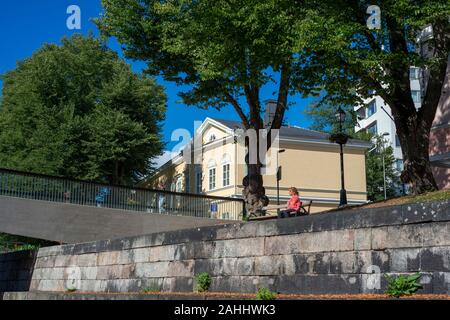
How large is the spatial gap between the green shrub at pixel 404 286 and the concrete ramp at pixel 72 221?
60.0ft

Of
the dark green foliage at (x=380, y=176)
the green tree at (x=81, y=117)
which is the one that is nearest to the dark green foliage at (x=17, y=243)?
the green tree at (x=81, y=117)

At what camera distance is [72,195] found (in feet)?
83.3

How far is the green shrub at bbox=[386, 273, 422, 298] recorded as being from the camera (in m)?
8.07

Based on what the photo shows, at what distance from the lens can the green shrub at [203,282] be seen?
11.7 m

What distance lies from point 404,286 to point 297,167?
109ft

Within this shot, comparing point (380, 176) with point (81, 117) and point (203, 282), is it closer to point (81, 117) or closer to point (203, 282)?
point (81, 117)

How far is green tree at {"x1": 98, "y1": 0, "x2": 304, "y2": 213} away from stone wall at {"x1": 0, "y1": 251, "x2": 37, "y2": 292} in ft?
29.8

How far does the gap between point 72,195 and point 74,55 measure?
20.1 meters

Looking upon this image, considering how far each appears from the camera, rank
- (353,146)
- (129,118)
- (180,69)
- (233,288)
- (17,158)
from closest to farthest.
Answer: (233,288) → (180,69) → (17,158) → (129,118) → (353,146)

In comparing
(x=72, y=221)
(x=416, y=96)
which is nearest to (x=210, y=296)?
(x=72, y=221)

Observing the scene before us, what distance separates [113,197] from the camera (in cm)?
2677

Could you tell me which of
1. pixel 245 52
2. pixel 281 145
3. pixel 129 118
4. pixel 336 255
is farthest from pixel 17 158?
pixel 336 255

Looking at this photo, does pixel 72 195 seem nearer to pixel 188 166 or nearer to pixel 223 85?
pixel 223 85

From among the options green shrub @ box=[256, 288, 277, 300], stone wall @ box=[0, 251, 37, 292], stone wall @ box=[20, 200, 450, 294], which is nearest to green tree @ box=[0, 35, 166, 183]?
stone wall @ box=[0, 251, 37, 292]
